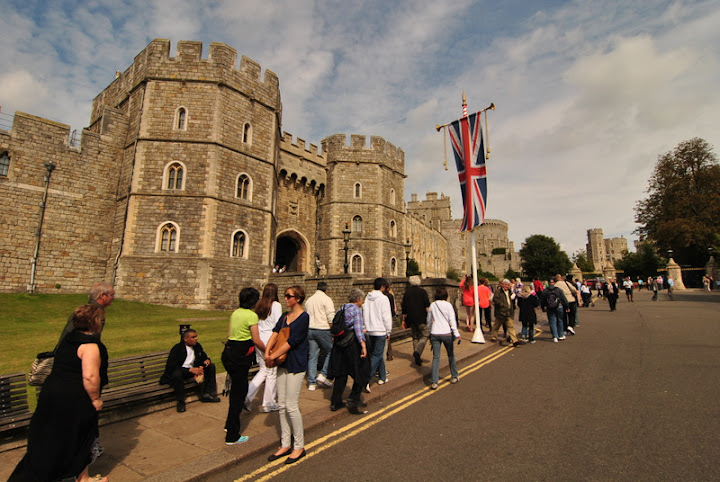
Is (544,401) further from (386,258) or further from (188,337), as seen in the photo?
(386,258)

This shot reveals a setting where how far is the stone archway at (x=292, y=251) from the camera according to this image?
2690 centimetres

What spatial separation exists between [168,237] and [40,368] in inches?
593

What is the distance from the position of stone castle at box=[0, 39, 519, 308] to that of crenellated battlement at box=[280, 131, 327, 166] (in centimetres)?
305

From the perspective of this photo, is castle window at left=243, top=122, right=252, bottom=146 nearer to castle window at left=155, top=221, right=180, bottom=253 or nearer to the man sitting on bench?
castle window at left=155, top=221, right=180, bottom=253

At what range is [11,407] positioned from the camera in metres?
3.97

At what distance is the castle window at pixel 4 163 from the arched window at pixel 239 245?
369 inches

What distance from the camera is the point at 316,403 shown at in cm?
560

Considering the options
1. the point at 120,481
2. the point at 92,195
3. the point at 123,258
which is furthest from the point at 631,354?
the point at 92,195

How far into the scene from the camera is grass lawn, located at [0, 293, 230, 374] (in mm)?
8094

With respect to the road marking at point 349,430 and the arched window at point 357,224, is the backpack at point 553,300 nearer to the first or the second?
the road marking at point 349,430

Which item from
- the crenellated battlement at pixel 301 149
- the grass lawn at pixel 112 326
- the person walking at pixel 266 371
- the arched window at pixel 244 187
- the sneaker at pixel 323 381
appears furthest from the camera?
the crenellated battlement at pixel 301 149

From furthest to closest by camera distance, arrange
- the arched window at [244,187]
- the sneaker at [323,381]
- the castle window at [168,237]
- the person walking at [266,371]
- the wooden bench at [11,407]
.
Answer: the arched window at [244,187], the castle window at [168,237], the sneaker at [323,381], the person walking at [266,371], the wooden bench at [11,407]

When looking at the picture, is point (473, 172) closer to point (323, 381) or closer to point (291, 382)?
point (323, 381)

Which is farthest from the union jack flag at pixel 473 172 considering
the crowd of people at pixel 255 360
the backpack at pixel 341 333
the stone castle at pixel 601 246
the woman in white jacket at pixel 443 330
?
the stone castle at pixel 601 246
